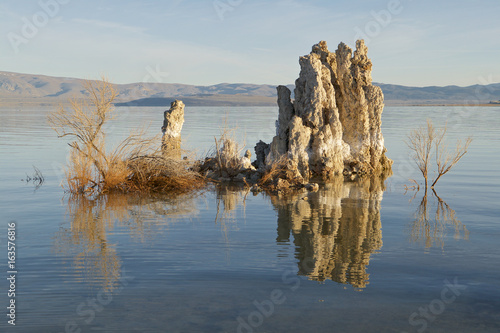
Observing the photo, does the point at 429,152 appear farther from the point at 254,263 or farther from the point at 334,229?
the point at 254,263

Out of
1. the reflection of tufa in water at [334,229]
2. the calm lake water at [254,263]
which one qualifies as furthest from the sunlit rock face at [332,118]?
the calm lake water at [254,263]

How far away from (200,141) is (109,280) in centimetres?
2195

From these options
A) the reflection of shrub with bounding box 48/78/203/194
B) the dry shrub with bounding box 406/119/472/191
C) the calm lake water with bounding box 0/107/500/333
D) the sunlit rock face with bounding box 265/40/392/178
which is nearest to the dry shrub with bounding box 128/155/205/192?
the reflection of shrub with bounding box 48/78/203/194

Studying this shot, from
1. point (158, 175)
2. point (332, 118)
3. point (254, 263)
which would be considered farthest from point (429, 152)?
point (254, 263)

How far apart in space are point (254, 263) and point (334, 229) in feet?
8.63

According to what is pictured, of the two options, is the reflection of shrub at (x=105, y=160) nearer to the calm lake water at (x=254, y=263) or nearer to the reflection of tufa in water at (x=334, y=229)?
the calm lake water at (x=254, y=263)

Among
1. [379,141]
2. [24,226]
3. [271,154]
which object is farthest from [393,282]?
[379,141]

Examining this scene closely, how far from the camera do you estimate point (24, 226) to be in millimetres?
9727

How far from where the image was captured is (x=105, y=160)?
13.7 metres

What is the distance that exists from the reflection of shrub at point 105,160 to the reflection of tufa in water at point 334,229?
3.41 metres

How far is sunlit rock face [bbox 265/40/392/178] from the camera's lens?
1602 centimetres

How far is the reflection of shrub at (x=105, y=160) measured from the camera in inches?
527

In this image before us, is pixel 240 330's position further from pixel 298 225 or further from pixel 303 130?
pixel 303 130

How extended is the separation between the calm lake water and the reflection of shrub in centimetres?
82
